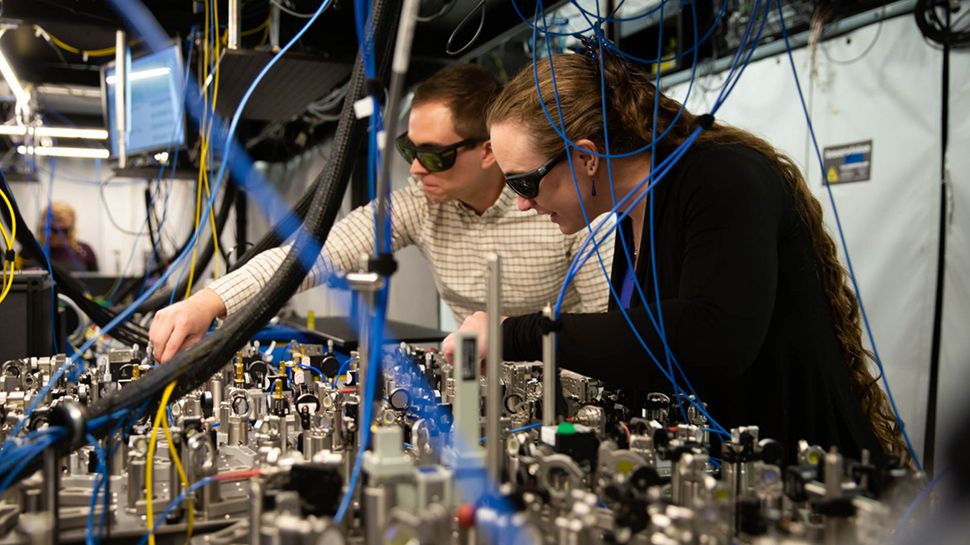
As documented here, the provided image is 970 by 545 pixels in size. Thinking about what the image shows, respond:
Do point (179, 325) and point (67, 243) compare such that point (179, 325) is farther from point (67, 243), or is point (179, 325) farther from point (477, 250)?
point (67, 243)

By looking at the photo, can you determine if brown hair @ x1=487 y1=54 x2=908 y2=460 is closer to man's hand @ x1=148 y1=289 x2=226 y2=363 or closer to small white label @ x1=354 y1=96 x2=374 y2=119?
small white label @ x1=354 y1=96 x2=374 y2=119

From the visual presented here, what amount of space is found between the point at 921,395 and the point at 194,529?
3052 mm

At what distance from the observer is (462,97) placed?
6.62 feet

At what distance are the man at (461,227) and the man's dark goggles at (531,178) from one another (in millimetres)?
585

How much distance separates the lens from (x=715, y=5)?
3.46 meters

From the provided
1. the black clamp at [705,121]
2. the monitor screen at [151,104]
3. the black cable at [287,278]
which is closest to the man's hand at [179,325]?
the black cable at [287,278]

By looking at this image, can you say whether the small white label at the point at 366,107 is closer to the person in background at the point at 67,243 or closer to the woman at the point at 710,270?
the woman at the point at 710,270

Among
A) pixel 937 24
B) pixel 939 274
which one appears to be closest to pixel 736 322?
pixel 939 274

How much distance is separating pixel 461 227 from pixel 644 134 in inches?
41.4

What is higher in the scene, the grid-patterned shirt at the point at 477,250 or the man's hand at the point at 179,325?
the grid-patterned shirt at the point at 477,250

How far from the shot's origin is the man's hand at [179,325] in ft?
4.79

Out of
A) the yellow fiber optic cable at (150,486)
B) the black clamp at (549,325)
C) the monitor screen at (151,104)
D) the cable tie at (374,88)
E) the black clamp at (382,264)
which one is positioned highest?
the monitor screen at (151,104)

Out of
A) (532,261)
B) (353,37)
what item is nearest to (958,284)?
(532,261)

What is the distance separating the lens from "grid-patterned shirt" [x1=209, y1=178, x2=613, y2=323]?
6.75 ft
